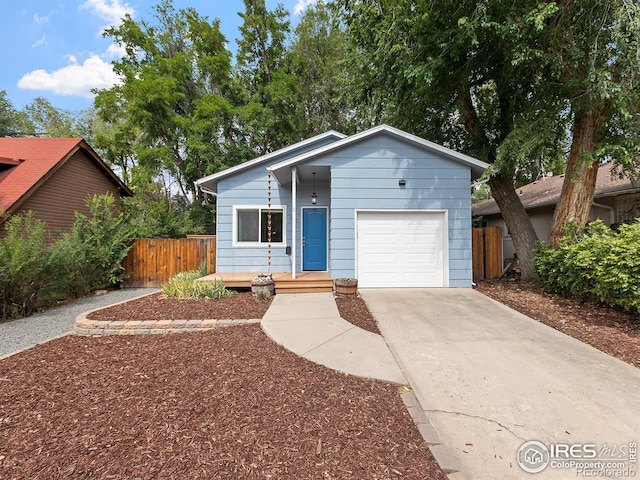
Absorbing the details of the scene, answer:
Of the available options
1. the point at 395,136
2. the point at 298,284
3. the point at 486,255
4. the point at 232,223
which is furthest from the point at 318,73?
the point at 298,284

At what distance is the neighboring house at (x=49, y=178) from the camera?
30.4 feet

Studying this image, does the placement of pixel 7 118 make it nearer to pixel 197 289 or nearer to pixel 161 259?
pixel 161 259

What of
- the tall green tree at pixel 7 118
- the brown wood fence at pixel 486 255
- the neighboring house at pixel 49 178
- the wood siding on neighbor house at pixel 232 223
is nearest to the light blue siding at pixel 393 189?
the brown wood fence at pixel 486 255

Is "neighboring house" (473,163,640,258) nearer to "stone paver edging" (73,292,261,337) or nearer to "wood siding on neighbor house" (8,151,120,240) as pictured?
"stone paver edging" (73,292,261,337)

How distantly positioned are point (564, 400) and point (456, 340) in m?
1.48

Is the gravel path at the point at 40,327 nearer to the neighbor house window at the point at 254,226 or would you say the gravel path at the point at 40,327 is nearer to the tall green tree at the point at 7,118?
the neighbor house window at the point at 254,226

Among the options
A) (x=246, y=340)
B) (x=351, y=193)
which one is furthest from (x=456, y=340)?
(x=351, y=193)

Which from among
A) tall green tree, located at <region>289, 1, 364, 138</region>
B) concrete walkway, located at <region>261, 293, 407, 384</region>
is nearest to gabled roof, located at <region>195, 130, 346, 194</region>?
concrete walkway, located at <region>261, 293, 407, 384</region>

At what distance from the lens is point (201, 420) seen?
7.65 feet

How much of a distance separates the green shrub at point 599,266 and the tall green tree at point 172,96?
552 inches

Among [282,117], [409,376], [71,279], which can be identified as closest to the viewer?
[409,376]

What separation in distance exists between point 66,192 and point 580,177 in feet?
54.3

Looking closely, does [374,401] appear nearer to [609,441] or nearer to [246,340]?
[609,441]

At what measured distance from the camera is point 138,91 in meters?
13.1
